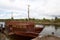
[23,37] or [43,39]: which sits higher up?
[43,39]

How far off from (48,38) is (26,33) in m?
13.6

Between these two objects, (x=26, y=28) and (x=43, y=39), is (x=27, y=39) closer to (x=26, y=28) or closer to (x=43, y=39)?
(x=26, y=28)

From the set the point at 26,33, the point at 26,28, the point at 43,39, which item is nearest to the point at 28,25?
the point at 26,28

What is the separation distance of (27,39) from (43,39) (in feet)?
46.4

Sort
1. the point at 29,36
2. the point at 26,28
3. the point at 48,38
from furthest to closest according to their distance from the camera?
the point at 26,28 → the point at 29,36 → the point at 48,38

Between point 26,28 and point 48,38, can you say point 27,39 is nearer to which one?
point 26,28

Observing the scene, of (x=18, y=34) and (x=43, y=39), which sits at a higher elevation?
(x=43, y=39)

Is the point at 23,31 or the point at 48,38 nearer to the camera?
the point at 48,38

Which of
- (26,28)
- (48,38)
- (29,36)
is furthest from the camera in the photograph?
(26,28)

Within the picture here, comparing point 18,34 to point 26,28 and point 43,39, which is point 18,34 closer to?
point 26,28

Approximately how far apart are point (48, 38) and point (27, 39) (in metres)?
14.2

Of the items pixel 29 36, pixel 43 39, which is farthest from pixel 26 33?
pixel 43 39

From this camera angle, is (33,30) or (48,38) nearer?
(48,38)

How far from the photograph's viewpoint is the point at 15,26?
27016 mm
